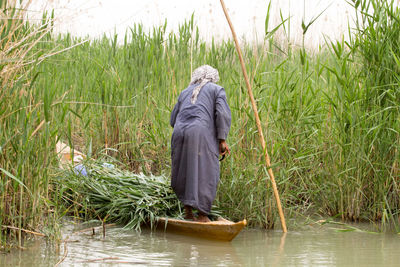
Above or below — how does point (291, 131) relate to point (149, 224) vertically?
above

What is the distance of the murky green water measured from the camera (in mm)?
3986

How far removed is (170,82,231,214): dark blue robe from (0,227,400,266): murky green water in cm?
43

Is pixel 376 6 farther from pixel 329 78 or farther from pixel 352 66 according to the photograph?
pixel 329 78

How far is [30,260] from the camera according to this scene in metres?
3.84

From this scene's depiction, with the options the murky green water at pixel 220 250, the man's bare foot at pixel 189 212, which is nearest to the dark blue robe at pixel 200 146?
the man's bare foot at pixel 189 212

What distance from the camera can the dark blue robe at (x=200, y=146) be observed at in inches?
200

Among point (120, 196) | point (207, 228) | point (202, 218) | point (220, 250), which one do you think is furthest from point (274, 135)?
point (120, 196)

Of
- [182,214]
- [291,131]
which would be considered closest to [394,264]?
[291,131]

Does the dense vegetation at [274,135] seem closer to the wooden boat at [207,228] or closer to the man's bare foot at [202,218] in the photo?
the man's bare foot at [202,218]

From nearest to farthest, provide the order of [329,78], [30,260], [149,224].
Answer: [30,260], [149,224], [329,78]

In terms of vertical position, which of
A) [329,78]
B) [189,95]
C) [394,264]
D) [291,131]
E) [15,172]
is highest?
[329,78]

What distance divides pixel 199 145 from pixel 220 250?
106 cm

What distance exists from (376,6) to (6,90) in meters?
3.56

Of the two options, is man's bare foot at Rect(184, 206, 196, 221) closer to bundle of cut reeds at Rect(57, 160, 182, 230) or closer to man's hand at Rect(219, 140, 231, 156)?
bundle of cut reeds at Rect(57, 160, 182, 230)
